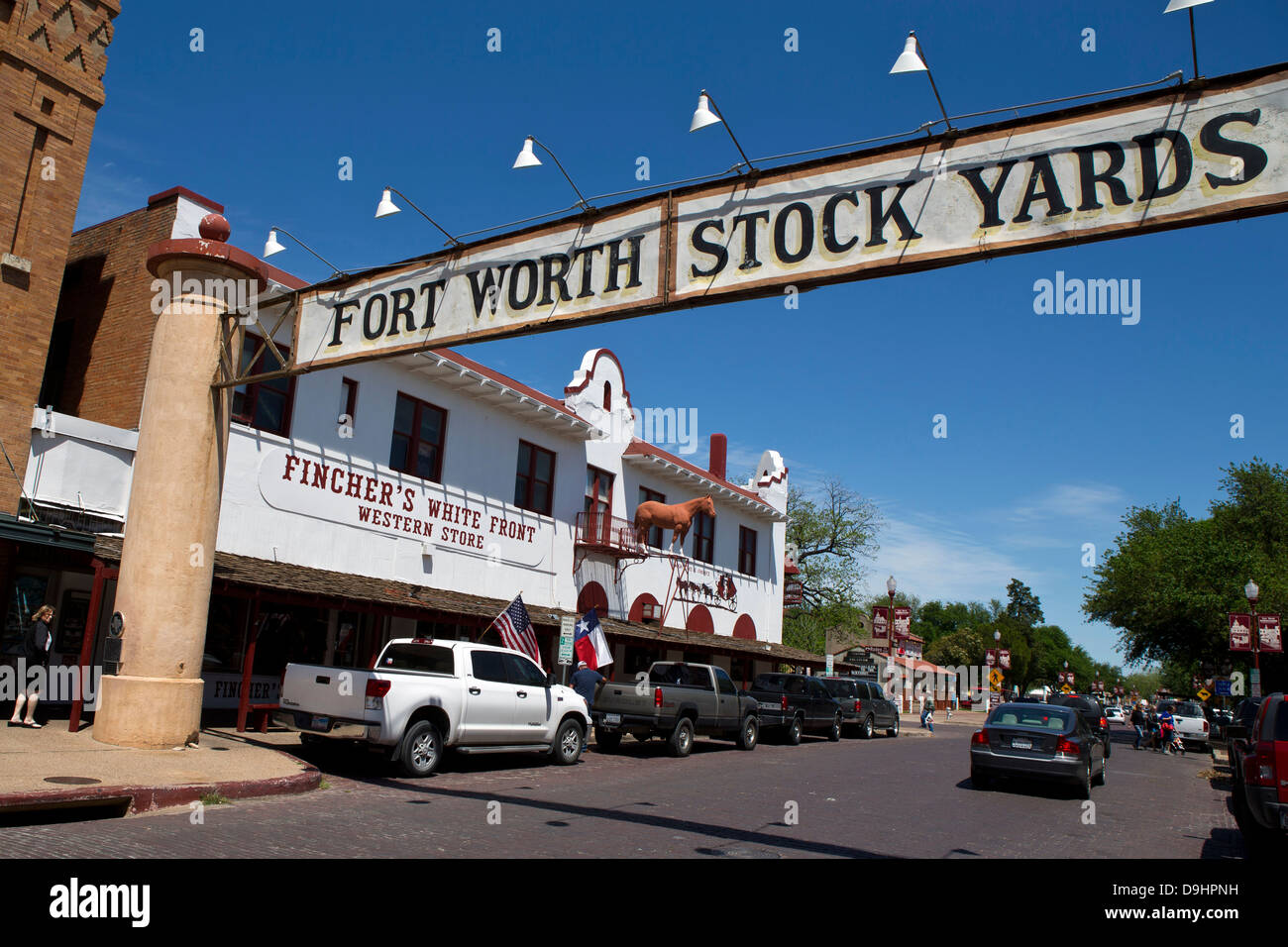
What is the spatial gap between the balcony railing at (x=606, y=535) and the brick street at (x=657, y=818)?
28.0ft

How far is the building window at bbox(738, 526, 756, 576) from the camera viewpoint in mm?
34844

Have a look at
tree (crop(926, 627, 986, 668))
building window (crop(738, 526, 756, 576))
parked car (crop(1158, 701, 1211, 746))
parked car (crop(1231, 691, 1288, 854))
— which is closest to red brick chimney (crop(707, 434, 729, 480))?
building window (crop(738, 526, 756, 576))

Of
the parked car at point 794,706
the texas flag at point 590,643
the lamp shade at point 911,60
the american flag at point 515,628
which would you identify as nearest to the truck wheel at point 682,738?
the texas flag at point 590,643

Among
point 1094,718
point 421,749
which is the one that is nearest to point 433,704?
point 421,749

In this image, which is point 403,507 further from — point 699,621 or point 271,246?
point 699,621

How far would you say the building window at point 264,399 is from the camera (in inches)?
682

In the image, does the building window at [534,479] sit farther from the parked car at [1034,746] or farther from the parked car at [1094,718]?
the parked car at [1094,718]

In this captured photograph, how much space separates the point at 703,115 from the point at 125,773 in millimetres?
8665

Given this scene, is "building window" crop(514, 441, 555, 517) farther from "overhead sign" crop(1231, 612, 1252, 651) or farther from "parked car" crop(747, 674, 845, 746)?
"overhead sign" crop(1231, 612, 1252, 651)

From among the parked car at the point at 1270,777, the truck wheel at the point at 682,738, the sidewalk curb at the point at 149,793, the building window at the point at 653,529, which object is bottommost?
the truck wheel at the point at 682,738

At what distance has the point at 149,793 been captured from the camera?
8773 millimetres
